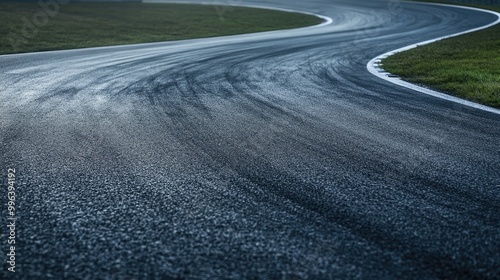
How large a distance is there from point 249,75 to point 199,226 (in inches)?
257

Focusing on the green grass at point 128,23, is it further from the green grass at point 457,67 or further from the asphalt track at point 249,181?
the green grass at point 457,67

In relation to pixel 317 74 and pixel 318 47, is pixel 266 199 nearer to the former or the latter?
pixel 317 74

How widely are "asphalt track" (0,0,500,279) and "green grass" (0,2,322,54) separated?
9.25 m

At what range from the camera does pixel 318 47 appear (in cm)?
1434

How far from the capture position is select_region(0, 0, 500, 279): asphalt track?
2479 mm

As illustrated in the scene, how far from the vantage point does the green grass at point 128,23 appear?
Answer: 1705 cm

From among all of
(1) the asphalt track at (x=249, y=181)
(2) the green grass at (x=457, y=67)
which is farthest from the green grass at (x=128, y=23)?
(2) the green grass at (x=457, y=67)

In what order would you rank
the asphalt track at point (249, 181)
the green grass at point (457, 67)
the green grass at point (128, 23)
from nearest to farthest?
the asphalt track at point (249, 181) < the green grass at point (457, 67) < the green grass at point (128, 23)

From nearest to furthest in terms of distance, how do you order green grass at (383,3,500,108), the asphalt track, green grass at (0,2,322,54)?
the asphalt track, green grass at (383,3,500,108), green grass at (0,2,322,54)

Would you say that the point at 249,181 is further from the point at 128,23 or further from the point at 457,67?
the point at 128,23

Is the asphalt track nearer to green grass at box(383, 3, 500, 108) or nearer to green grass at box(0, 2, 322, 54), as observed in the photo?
green grass at box(383, 3, 500, 108)

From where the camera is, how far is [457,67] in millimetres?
9664

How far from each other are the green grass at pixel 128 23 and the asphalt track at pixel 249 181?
9.25m

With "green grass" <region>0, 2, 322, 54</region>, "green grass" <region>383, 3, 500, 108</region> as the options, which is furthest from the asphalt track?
"green grass" <region>0, 2, 322, 54</region>
